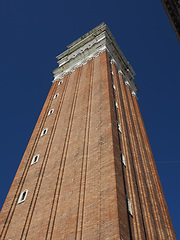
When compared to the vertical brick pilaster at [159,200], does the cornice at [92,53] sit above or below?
above

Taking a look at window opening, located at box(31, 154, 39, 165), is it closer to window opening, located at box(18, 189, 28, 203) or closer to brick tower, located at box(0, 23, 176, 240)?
brick tower, located at box(0, 23, 176, 240)

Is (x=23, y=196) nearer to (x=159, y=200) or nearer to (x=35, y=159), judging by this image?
(x=35, y=159)

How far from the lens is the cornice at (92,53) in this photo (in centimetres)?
2702

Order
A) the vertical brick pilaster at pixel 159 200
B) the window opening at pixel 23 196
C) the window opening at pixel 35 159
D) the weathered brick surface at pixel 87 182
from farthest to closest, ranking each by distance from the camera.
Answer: the window opening at pixel 35 159 → the window opening at pixel 23 196 → the vertical brick pilaster at pixel 159 200 → the weathered brick surface at pixel 87 182

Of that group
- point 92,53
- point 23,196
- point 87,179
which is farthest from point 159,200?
point 92,53

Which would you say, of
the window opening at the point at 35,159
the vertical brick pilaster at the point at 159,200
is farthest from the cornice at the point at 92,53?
the window opening at the point at 35,159

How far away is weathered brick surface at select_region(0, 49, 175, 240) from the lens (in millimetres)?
10039

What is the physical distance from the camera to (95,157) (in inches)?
506

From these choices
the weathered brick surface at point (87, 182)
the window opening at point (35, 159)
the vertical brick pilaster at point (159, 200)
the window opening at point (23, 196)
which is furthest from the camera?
the window opening at point (35, 159)

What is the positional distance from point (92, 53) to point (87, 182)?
18.2 meters

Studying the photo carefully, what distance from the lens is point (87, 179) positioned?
470 inches

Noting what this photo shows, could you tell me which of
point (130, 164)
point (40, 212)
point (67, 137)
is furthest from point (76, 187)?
point (67, 137)

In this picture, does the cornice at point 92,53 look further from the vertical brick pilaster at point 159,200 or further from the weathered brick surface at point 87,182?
the vertical brick pilaster at point 159,200

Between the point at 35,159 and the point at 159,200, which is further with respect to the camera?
the point at 35,159
